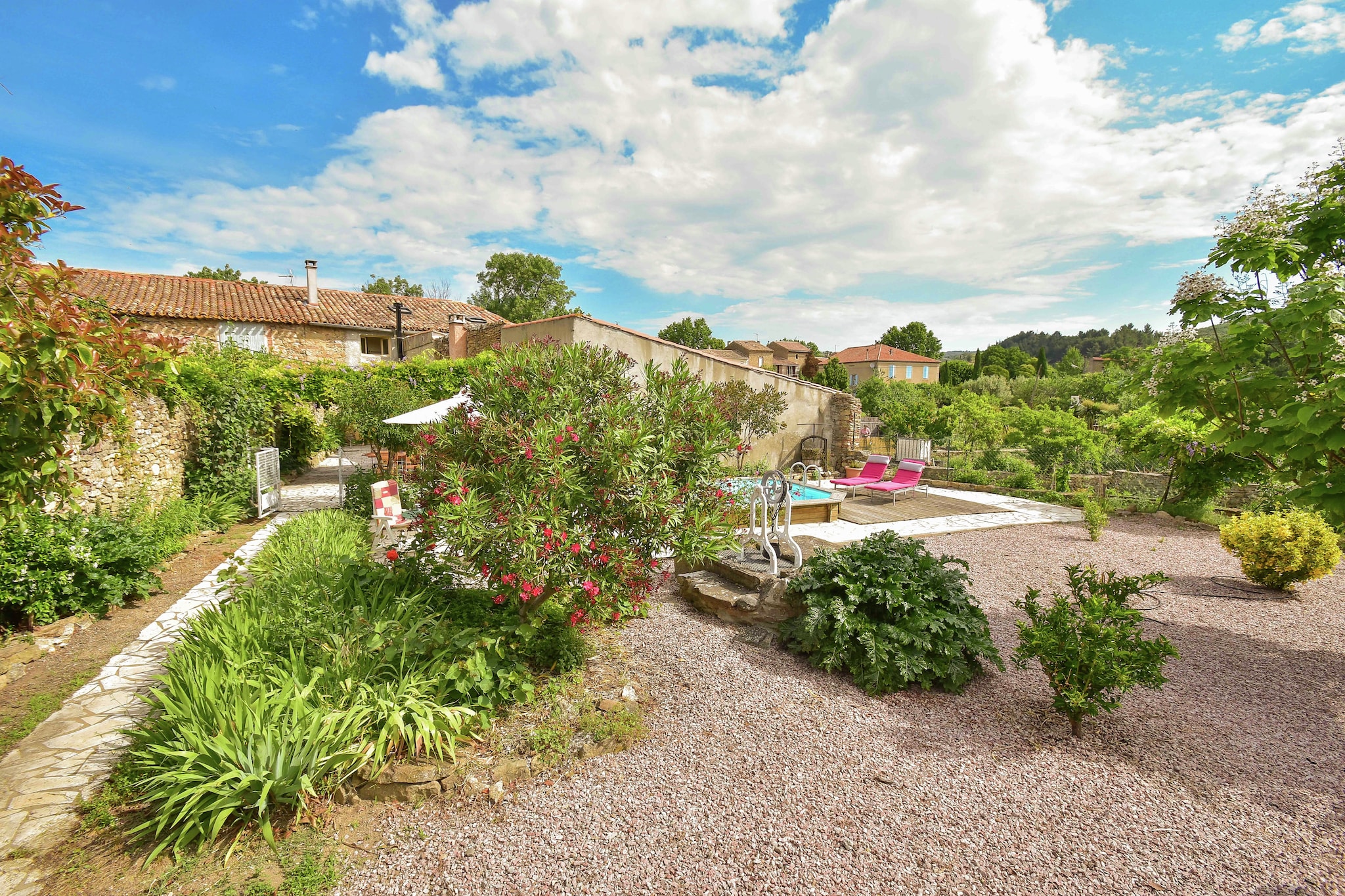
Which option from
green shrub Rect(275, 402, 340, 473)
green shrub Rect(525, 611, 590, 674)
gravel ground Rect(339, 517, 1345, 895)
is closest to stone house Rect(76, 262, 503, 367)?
green shrub Rect(275, 402, 340, 473)

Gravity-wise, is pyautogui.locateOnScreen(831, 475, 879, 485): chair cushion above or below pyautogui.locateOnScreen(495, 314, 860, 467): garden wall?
below

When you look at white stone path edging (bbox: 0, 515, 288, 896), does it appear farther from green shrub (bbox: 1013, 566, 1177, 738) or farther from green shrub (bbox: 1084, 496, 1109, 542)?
green shrub (bbox: 1084, 496, 1109, 542)

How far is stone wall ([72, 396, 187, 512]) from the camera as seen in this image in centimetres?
629

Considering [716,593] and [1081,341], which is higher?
[1081,341]

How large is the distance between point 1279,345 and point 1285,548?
379 centimetres

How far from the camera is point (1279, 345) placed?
12.5ft

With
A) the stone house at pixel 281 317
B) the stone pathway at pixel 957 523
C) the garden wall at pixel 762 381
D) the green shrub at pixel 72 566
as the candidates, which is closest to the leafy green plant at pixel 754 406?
the garden wall at pixel 762 381

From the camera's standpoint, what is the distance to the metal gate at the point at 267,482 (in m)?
9.08

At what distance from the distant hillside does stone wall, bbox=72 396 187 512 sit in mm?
88442

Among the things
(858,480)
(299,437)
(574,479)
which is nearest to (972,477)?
(858,480)

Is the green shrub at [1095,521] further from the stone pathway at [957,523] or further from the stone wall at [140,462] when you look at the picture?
the stone wall at [140,462]

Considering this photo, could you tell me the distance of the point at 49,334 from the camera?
1911 mm

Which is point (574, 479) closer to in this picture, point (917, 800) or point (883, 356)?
point (917, 800)

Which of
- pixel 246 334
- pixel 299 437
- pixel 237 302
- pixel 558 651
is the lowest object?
pixel 558 651
